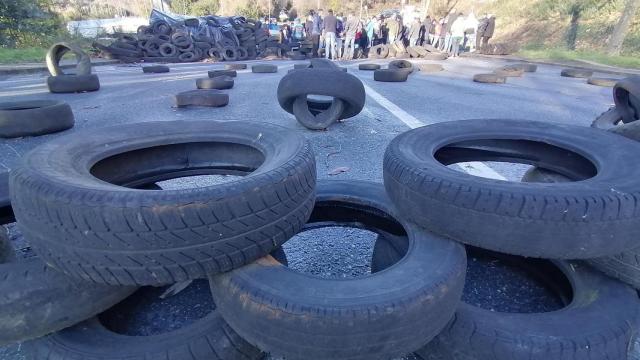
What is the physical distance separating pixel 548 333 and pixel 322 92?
345 cm

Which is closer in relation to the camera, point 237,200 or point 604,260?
point 237,200

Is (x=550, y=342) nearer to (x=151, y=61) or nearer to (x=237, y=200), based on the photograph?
(x=237, y=200)

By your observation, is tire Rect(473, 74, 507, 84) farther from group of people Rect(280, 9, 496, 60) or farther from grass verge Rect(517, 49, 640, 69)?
group of people Rect(280, 9, 496, 60)

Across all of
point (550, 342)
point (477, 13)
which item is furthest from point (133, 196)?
point (477, 13)

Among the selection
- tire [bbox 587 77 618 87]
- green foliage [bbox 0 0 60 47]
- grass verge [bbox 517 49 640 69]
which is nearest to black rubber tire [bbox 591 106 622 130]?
tire [bbox 587 77 618 87]

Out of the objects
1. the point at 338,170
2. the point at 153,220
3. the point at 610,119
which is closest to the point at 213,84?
the point at 338,170

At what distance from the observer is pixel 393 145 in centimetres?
208

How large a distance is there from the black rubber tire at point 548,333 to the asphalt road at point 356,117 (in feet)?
1.41

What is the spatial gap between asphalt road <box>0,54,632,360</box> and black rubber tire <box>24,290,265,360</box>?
0.85ft

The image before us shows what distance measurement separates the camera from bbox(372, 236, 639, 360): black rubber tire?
1.36m

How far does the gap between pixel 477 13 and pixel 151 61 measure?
1039 inches

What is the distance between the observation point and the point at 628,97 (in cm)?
323

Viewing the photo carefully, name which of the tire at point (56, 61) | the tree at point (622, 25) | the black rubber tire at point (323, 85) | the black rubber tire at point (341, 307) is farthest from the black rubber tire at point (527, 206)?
the tree at point (622, 25)

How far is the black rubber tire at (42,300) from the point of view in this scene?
144 cm
